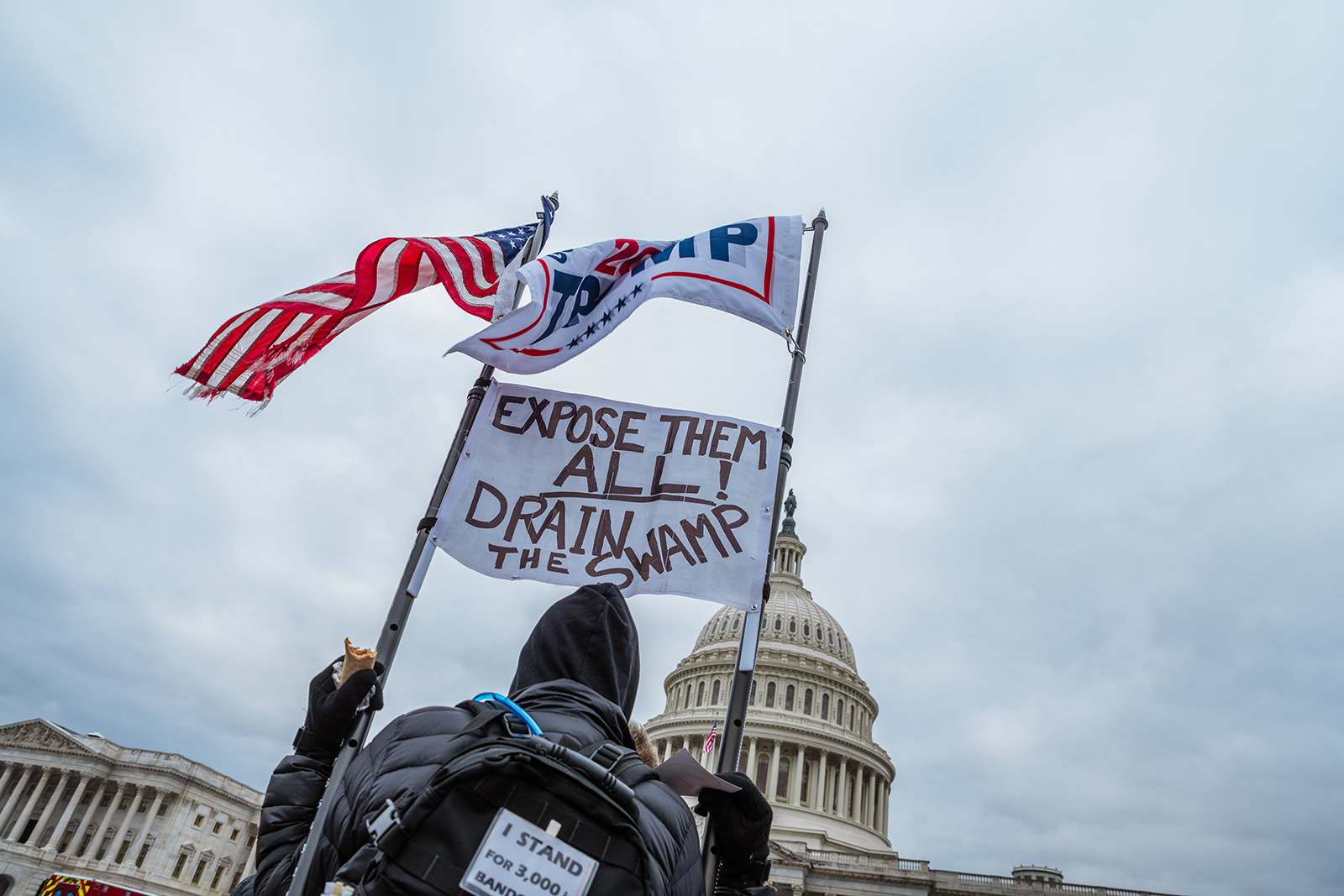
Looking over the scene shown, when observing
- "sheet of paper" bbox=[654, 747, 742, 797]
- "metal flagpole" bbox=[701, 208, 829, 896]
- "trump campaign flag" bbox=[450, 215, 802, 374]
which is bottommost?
"sheet of paper" bbox=[654, 747, 742, 797]

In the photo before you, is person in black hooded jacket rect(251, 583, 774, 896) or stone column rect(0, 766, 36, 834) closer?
person in black hooded jacket rect(251, 583, 774, 896)

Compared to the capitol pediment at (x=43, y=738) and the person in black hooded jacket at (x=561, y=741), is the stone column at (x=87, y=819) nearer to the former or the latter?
the capitol pediment at (x=43, y=738)

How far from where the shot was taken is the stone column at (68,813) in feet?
196

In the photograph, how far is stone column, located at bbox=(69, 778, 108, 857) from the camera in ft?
194

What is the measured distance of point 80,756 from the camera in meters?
61.0

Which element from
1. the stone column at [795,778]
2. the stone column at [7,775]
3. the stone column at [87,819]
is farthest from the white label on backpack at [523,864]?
the stone column at [7,775]

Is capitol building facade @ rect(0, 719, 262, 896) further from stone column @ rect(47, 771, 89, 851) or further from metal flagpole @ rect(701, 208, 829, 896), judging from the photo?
metal flagpole @ rect(701, 208, 829, 896)

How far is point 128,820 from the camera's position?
5894cm

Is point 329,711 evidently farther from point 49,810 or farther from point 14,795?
point 14,795

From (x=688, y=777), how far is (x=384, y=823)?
1337mm

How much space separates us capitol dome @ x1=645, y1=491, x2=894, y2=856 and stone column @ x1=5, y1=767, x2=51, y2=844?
144ft

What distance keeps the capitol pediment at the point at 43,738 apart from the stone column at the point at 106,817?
3.11m

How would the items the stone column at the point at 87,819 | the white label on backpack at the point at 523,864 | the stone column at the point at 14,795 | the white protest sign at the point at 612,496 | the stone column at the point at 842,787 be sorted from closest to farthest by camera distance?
the white label on backpack at the point at 523,864
the white protest sign at the point at 612,496
the stone column at the point at 87,819
the stone column at the point at 842,787
the stone column at the point at 14,795

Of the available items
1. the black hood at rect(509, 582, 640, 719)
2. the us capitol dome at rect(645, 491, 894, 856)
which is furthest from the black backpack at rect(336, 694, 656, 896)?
the us capitol dome at rect(645, 491, 894, 856)
